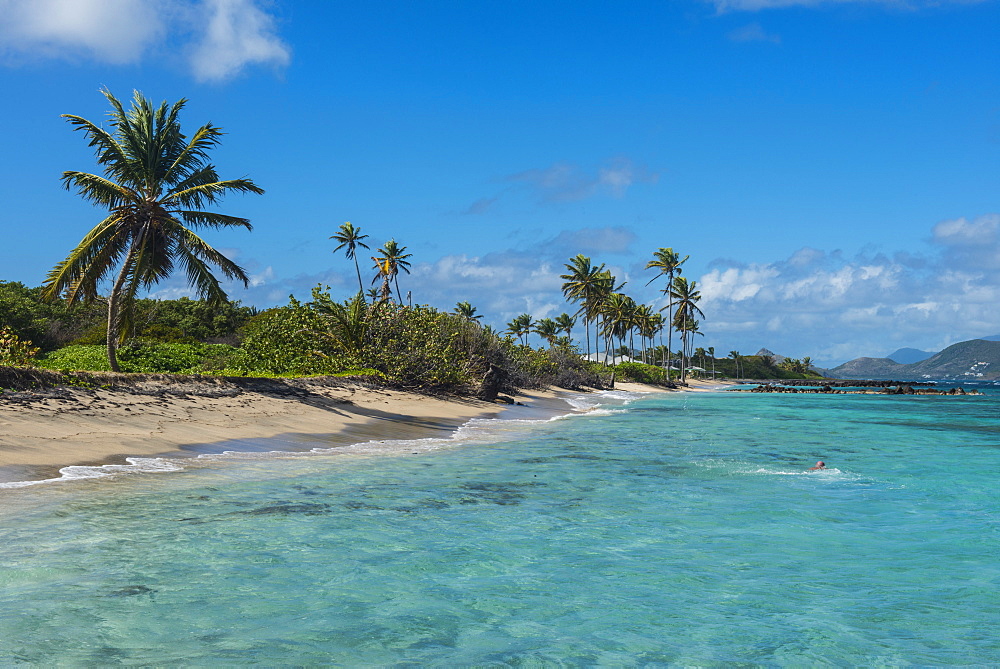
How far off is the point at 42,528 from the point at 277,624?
12.4 feet

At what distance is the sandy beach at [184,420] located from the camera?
11.5 m

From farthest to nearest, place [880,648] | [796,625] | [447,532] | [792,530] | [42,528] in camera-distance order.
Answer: [792,530] < [447,532] < [42,528] < [796,625] < [880,648]

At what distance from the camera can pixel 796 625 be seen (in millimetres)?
5566

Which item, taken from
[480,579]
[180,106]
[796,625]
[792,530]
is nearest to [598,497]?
[792,530]

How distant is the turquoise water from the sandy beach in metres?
1.54

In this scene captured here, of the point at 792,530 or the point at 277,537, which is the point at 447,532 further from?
the point at 792,530

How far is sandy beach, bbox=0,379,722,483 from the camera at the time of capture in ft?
37.7

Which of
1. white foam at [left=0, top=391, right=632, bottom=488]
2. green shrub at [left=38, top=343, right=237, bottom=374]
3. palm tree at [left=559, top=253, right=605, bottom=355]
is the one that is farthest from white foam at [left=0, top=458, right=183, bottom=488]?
palm tree at [left=559, top=253, right=605, bottom=355]

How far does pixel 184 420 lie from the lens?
51.1 feet

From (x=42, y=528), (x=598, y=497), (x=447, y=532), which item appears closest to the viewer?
(x=42, y=528)

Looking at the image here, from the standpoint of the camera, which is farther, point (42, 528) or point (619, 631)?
point (42, 528)

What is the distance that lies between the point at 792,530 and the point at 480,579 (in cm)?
436

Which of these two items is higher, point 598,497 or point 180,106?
point 180,106

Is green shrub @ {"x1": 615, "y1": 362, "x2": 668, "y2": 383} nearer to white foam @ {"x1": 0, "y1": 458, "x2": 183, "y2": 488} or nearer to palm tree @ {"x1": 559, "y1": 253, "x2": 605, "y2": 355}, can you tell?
palm tree @ {"x1": 559, "y1": 253, "x2": 605, "y2": 355}
